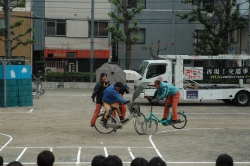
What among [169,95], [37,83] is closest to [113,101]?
[169,95]

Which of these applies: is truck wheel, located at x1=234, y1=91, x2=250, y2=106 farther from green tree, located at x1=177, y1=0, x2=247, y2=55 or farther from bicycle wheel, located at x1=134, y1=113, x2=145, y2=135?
green tree, located at x1=177, y1=0, x2=247, y2=55

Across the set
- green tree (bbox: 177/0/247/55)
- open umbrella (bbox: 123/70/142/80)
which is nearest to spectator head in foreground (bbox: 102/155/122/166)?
open umbrella (bbox: 123/70/142/80)

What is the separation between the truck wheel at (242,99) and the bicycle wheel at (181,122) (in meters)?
9.63

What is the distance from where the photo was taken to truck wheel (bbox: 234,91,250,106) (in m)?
25.5

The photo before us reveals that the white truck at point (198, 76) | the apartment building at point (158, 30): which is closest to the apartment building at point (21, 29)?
the apartment building at point (158, 30)

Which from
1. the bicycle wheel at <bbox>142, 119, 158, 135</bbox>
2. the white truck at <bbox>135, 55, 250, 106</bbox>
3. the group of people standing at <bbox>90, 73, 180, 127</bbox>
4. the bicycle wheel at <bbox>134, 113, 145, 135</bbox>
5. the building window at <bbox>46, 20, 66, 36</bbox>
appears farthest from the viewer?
the building window at <bbox>46, 20, 66, 36</bbox>

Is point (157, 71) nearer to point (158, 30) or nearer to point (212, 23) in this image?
point (212, 23)

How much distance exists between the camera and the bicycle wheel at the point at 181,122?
643 inches

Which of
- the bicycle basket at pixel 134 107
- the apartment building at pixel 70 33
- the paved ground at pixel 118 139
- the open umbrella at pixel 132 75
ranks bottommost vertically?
the paved ground at pixel 118 139

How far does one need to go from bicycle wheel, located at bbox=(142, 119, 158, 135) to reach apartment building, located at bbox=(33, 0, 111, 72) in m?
31.4

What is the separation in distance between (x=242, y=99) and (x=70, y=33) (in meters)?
24.9

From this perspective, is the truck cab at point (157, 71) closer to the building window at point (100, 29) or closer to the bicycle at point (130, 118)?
the bicycle at point (130, 118)

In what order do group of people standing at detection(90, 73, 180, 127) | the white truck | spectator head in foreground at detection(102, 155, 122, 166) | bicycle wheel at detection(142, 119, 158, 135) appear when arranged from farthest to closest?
1. the white truck
2. bicycle wheel at detection(142, 119, 158, 135)
3. group of people standing at detection(90, 73, 180, 127)
4. spectator head in foreground at detection(102, 155, 122, 166)

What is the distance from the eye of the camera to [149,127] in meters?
15.3
